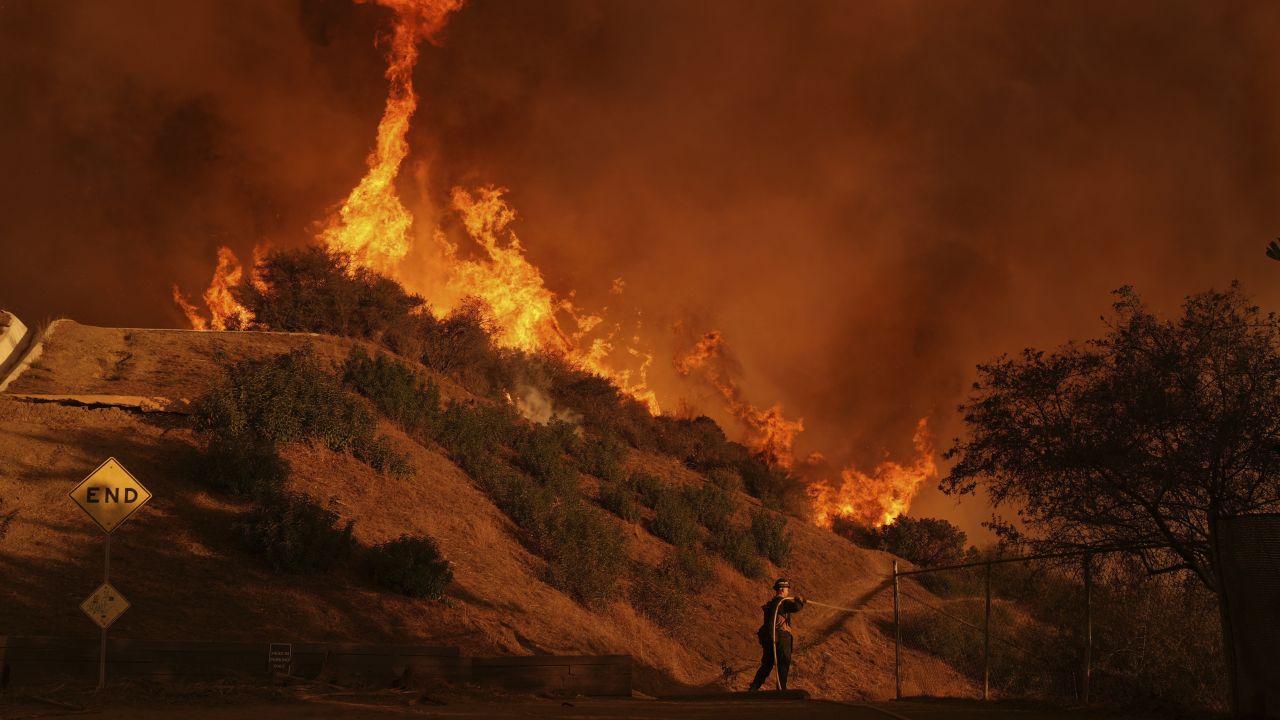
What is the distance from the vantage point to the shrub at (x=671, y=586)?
26016 millimetres

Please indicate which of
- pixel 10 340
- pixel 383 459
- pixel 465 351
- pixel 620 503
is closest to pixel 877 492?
pixel 620 503

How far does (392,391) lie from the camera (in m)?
29.3

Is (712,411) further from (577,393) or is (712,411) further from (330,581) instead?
(330,581)

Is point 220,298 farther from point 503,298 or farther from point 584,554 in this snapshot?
point 584,554

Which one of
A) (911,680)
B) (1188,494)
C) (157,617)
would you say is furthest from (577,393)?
(1188,494)

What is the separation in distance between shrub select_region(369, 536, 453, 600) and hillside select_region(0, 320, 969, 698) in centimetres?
32

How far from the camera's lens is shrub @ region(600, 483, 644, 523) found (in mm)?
32156

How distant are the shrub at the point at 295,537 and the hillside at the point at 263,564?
291 millimetres

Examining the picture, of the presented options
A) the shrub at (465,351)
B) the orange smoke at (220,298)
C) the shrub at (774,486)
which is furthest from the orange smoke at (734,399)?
the orange smoke at (220,298)

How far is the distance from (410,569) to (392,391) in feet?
37.2

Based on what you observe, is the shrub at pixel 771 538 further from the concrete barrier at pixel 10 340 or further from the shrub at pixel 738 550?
the concrete barrier at pixel 10 340

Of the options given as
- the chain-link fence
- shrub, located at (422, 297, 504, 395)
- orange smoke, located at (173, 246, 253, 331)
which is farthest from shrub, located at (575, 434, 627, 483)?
orange smoke, located at (173, 246, 253, 331)

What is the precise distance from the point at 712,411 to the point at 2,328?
35.3m

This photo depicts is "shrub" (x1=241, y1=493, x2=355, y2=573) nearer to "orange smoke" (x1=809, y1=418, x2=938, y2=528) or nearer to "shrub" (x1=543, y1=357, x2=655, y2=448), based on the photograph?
"shrub" (x1=543, y1=357, x2=655, y2=448)
